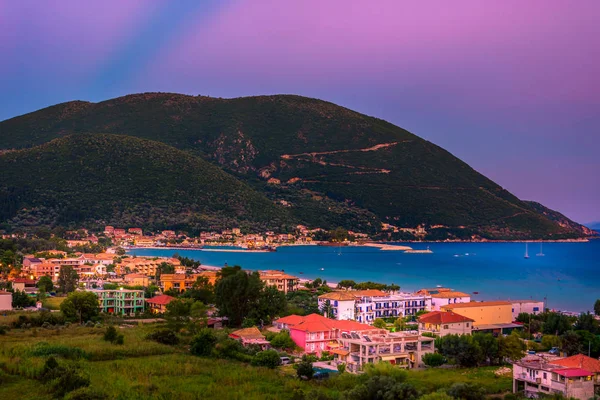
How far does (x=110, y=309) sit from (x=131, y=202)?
6495 centimetres

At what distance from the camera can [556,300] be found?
1721 inches

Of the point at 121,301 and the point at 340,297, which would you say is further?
the point at 121,301

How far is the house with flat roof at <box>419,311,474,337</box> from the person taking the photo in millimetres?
26219

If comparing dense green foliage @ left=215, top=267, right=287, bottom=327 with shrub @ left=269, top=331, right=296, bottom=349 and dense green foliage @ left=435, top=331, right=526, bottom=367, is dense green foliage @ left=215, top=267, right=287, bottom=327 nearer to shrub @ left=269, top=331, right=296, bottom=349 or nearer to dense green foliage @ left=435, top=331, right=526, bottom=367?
shrub @ left=269, top=331, right=296, bottom=349

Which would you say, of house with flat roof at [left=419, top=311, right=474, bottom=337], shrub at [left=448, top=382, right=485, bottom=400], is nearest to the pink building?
house with flat roof at [left=419, top=311, right=474, bottom=337]

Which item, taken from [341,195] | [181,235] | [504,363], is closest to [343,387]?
[504,363]

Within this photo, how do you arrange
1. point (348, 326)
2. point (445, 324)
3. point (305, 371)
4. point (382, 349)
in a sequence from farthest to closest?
point (445, 324) < point (348, 326) < point (382, 349) < point (305, 371)

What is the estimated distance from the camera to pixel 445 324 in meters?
26.3

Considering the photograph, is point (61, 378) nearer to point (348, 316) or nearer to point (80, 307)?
point (80, 307)

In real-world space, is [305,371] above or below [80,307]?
below

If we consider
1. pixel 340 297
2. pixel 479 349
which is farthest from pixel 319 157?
pixel 479 349

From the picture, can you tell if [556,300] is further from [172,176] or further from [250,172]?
[250,172]

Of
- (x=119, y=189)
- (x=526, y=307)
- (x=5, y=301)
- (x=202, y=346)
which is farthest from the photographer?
(x=119, y=189)

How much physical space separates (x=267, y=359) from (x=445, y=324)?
8.78m
